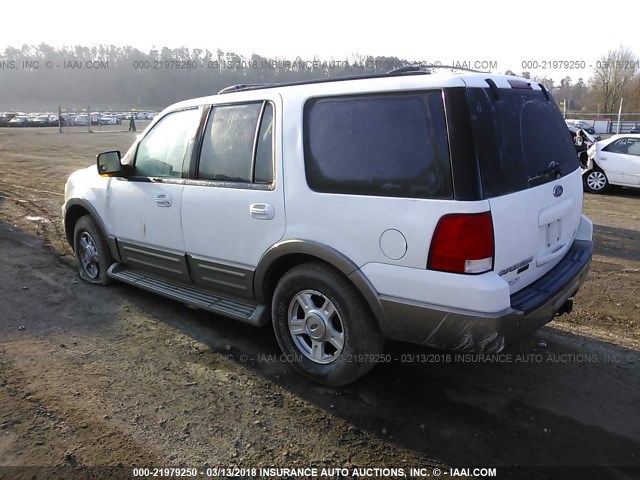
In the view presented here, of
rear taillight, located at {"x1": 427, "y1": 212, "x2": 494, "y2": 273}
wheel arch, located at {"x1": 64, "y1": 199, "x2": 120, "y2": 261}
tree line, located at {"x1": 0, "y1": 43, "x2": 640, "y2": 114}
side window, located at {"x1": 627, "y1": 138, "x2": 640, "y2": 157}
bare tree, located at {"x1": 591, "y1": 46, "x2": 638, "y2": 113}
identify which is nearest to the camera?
rear taillight, located at {"x1": 427, "y1": 212, "x2": 494, "y2": 273}

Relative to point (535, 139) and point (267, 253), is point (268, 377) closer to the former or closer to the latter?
point (267, 253)

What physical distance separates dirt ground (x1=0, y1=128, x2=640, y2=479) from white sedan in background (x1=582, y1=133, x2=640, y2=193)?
27.1 ft

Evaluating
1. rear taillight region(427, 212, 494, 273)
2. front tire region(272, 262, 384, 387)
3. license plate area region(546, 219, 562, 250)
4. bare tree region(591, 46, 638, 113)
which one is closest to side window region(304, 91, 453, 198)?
rear taillight region(427, 212, 494, 273)

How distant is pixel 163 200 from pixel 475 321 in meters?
2.68

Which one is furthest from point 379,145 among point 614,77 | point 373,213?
point 614,77

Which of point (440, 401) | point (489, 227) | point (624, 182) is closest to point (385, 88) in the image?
point (489, 227)

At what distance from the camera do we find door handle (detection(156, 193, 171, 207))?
4117 millimetres

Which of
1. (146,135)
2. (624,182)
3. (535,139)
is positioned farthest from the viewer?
(624,182)

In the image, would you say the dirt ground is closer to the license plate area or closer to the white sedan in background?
the license plate area

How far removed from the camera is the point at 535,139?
10.4ft

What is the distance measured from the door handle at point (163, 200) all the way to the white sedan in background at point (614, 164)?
1127 cm

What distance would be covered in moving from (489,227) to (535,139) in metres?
0.87

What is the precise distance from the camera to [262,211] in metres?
3.43

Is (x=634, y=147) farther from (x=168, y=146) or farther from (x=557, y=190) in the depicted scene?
(x=168, y=146)
